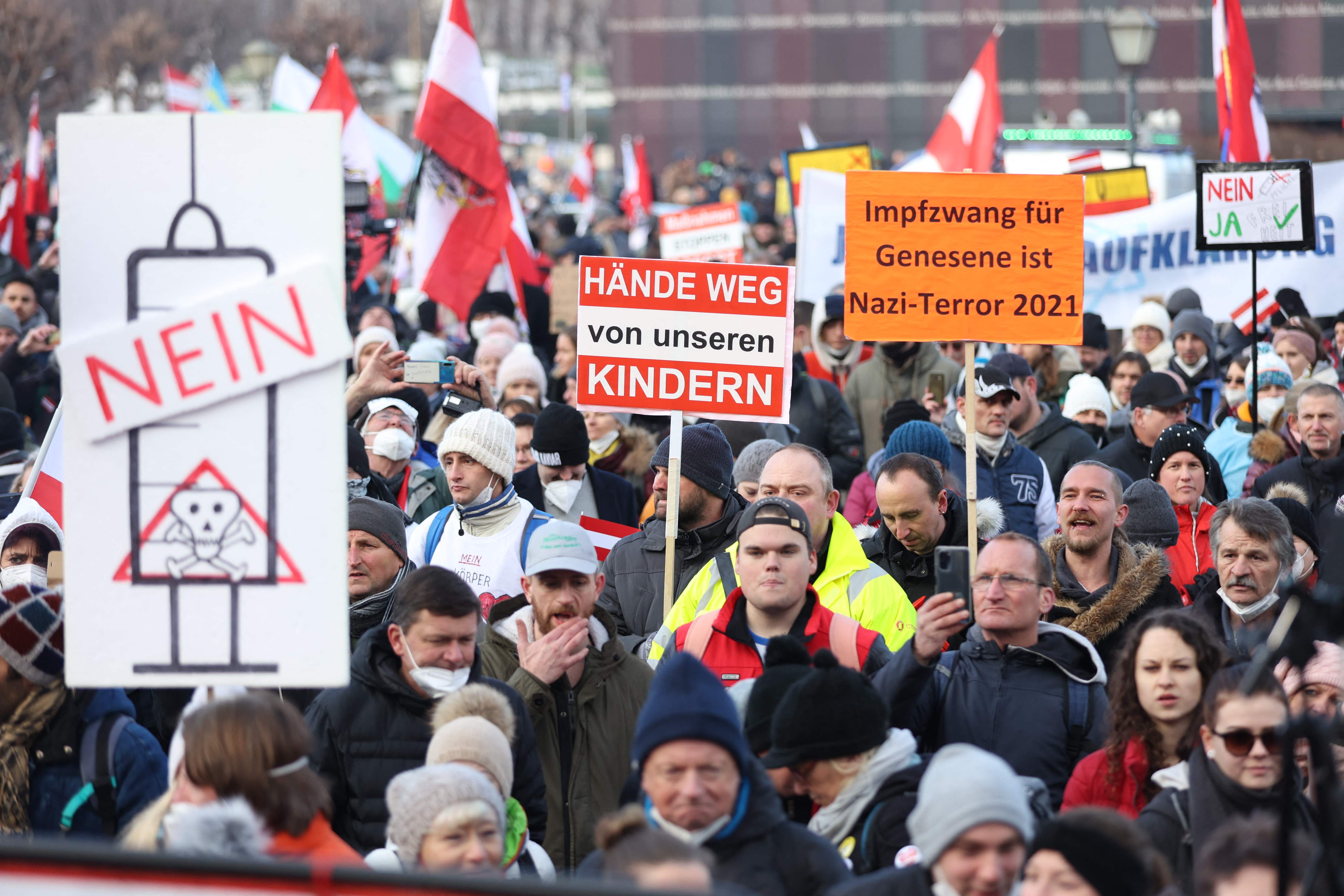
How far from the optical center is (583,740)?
5020mm

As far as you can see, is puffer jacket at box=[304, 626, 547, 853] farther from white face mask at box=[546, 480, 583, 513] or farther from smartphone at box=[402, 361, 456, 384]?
smartphone at box=[402, 361, 456, 384]

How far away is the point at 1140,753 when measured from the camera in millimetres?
4539

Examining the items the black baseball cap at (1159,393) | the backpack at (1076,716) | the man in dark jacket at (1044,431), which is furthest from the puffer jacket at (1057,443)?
the backpack at (1076,716)

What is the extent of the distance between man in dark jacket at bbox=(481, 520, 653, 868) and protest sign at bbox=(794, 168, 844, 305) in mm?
7708

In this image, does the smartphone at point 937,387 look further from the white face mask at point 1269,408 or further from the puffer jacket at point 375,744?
the puffer jacket at point 375,744

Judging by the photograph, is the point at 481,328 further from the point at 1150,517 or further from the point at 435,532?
the point at 1150,517

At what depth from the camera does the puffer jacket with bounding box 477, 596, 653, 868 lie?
496 centimetres

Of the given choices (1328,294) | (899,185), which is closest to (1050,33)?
(1328,294)

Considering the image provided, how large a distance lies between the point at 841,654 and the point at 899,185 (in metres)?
2.30

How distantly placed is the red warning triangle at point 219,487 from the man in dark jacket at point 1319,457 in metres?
5.56

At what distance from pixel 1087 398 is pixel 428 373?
377 cm

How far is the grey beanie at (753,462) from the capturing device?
6.93m

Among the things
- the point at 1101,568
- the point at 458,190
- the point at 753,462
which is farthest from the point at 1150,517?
the point at 458,190

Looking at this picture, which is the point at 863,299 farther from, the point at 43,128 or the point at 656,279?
the point at 43,128
